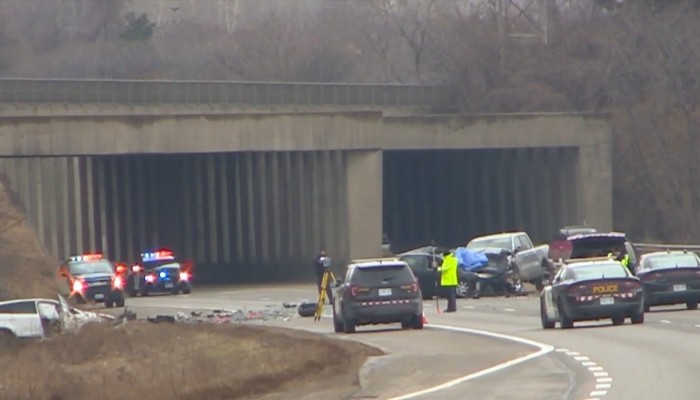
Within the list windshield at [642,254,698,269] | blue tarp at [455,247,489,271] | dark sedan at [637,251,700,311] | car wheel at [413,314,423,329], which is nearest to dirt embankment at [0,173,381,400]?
car wheel at [413,314,423,329]

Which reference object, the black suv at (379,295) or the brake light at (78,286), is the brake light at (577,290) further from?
the brake light at (78,286)

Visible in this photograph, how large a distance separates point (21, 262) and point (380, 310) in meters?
23.5

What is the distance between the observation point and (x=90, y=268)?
183ft

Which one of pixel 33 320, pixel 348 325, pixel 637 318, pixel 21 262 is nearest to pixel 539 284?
pixel 348 325

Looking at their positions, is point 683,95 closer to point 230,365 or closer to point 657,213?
point 657,213

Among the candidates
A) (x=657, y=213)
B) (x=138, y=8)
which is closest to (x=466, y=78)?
(x=657, y=213)

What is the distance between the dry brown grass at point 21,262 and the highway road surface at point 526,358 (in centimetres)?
1269

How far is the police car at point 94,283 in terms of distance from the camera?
54.2m

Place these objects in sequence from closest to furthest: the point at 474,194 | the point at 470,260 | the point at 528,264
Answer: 1. the point at 470,260
2. the point at 528,264
3. the point at 474,194

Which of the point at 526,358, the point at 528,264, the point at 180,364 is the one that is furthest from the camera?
the point at 528,264

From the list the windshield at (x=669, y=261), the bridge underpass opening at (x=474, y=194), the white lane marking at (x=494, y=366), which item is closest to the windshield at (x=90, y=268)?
the white lane marking at (x=494, y=366)

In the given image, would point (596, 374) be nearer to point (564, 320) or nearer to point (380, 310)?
point (564, 320)

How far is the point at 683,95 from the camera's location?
3285 inches

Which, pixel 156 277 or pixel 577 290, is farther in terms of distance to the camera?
pixel 156 277
